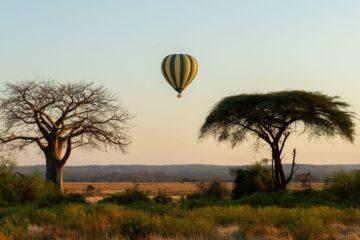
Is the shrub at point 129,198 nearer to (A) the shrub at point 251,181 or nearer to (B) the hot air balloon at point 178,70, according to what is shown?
(A) the shrub at point 251,181

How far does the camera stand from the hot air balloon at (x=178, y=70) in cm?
4250

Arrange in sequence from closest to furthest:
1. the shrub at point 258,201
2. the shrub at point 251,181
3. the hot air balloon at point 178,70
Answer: the shrub at point 258,201 < the shrub at point 251,181 < the hot air balloon at point 178,70

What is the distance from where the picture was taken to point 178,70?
42.6 meters

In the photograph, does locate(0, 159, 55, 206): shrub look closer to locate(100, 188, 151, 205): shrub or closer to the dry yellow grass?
locate(100, 188, 151, 205): shrub

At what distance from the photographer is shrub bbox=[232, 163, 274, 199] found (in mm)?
37500

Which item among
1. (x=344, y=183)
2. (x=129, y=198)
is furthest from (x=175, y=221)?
(x=344, y=183)

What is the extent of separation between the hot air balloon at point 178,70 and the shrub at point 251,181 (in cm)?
835

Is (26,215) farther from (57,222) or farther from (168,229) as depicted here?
(168,229)

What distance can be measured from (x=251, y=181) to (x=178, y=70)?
10053 millimetres

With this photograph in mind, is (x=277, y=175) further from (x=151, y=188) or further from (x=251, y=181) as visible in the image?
(x=151, y=188)

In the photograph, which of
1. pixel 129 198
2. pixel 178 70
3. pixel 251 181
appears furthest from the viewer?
pixel 178 70

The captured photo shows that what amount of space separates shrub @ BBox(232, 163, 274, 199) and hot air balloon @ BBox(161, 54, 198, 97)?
8.35 metres

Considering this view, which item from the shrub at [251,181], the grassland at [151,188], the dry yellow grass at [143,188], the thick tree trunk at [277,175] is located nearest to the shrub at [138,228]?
the shrub at [251,181]

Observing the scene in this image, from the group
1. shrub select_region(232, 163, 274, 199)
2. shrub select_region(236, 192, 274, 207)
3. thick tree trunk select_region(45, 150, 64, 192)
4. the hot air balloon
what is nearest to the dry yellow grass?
thick tree trunk select_region(45, 150, 64, 192)
